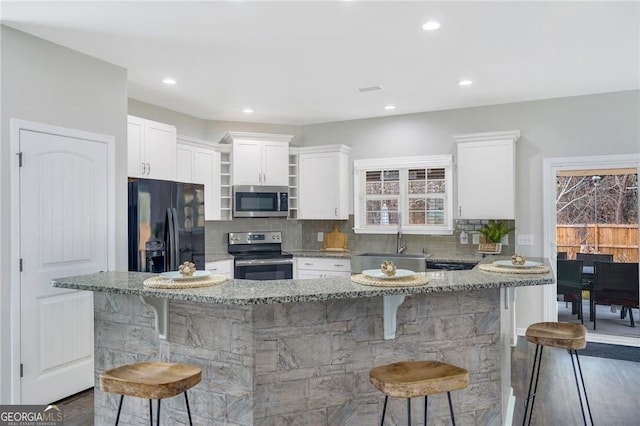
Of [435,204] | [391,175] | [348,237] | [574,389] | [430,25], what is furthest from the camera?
[348,237]

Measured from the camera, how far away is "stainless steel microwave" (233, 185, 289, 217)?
5.66 meters

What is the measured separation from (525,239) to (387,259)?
162 cm

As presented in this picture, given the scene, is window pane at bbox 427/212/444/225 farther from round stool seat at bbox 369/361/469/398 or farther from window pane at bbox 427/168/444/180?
round stool seat at bbox 369/361/469/398

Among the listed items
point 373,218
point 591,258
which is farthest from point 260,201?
point 591,258

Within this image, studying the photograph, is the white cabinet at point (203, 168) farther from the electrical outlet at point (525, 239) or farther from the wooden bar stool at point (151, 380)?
the electrical outlet at point (525, 239)

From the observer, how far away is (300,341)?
2240mm

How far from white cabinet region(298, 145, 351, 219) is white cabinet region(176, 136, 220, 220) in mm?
1120

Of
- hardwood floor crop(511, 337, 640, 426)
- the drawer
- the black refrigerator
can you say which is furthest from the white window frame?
the black refrigerator

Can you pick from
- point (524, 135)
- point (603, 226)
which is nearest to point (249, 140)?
point (524, 135)

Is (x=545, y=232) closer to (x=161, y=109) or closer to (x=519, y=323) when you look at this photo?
(x=519, y=323)

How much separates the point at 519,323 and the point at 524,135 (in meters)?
2.21

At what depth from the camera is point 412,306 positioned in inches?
96.6

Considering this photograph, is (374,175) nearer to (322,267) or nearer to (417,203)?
(417,203)

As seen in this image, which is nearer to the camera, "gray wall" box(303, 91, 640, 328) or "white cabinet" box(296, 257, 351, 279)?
"gray wall" box(303, 91, 640, 328)
